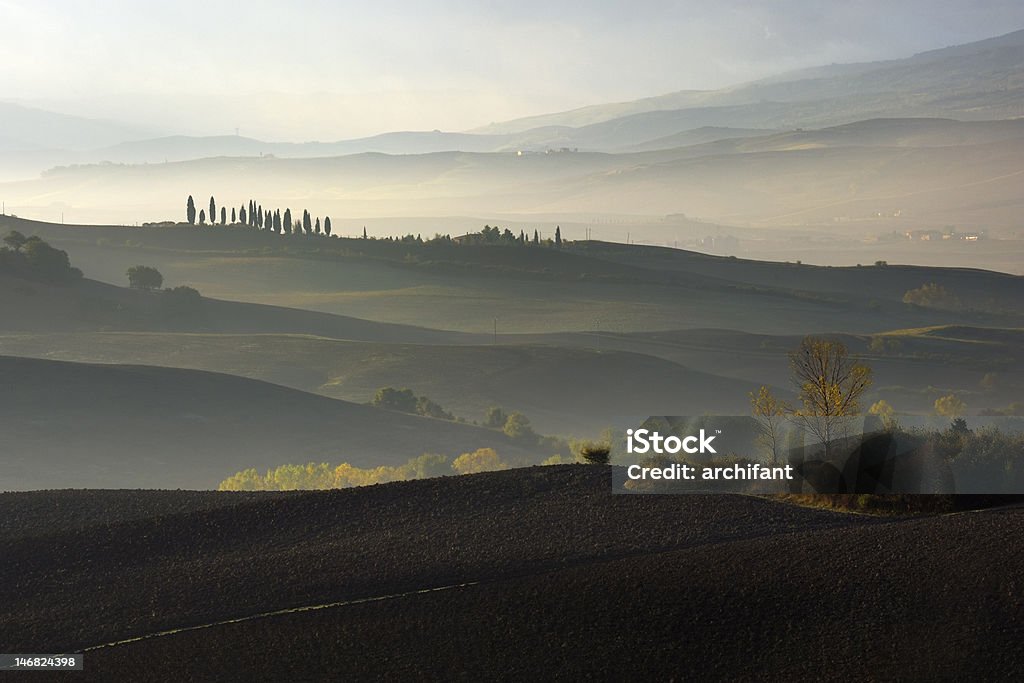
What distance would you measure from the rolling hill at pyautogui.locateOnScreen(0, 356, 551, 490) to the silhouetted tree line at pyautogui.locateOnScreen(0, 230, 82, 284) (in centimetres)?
5678

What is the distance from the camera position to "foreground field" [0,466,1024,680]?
16594 mm

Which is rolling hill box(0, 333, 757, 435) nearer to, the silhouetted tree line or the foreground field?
the silhouetted tree line

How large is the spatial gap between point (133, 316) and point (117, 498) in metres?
139

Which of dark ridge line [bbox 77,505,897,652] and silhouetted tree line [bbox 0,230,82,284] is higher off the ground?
silhouetted tree line [bbox 0,230,82,284]

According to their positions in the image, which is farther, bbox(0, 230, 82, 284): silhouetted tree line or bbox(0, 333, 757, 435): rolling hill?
bbox(0, 230, 82, 284): silhouetted tree line

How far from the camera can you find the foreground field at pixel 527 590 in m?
16.6

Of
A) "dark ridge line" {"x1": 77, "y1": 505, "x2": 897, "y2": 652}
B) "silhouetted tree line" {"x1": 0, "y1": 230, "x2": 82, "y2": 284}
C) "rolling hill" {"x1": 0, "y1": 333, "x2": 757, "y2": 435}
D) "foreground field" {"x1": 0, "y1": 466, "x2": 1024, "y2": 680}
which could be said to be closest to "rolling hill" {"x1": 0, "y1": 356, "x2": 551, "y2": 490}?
"rolling hill" {"x1": 0, "y1": 333, "x2": 757, "y2": 435}

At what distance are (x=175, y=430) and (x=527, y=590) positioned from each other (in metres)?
85.9

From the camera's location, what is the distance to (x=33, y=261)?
15962 cm

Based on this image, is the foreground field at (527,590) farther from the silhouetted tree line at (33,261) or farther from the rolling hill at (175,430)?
the silhouetted tree line at (33,261)

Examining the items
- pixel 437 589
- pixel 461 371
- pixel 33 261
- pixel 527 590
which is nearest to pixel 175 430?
pixel 461 371

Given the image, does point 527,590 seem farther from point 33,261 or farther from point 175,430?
point 33,261

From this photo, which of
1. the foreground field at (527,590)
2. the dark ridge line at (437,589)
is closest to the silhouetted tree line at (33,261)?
the foreground field at (527,590)

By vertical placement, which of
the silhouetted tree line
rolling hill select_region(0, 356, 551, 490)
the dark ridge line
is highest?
the silhouetted tree line
